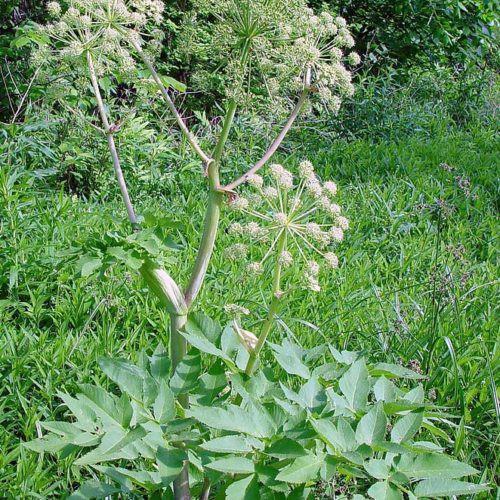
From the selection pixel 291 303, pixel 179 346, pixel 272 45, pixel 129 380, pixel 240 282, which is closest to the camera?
pixel 129 380

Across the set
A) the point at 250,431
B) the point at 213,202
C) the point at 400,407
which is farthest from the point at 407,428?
the point at 213,202

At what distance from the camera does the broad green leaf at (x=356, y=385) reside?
1668 millimetres

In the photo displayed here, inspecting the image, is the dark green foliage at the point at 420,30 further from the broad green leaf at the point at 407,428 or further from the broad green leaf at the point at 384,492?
the broad green leaf at the point at 384,492

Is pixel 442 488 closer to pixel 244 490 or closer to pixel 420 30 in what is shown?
pixel 244 490

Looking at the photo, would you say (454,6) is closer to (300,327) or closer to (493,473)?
(300,327)

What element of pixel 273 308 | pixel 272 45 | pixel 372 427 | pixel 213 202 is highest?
pixel 272 45

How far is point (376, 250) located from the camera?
4.17 metres

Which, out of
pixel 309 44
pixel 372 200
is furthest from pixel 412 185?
pixel 309 44

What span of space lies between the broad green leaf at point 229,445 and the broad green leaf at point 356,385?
331 mm

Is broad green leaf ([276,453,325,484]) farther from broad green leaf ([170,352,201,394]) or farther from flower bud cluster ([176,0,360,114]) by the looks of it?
flower bud cluster ([176,0,360,114])

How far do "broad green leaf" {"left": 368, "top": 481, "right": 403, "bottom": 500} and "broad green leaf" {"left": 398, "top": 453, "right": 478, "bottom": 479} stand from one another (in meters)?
0.06

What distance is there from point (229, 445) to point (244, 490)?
10 cm

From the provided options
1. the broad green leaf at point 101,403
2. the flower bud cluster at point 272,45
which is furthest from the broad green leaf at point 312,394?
the flower bud cluster at point 272,45

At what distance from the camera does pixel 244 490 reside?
4.75 ft
